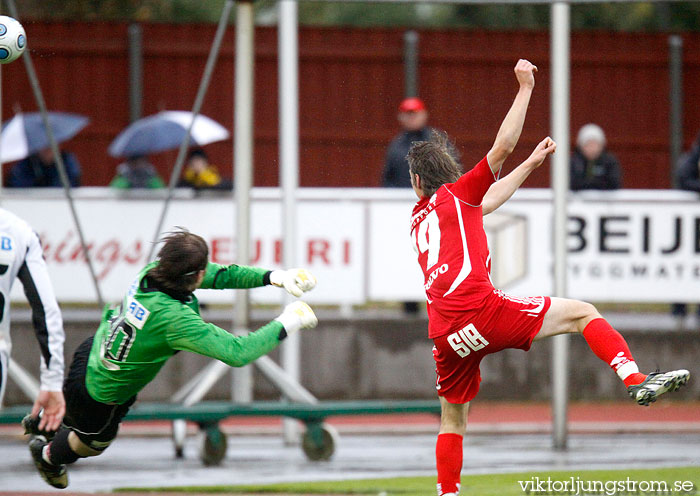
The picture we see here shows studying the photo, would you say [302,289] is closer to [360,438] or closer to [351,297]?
[360,438]

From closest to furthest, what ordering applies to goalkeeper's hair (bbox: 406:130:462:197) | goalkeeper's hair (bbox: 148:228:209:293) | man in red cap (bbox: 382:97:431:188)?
1. goalkeeper's hair (bbox: 148:228:209:293)
2. goalkeeper's hair (bbox: 406:130:462:197)
3. man in red cap (bbox: 382:97:431:188)

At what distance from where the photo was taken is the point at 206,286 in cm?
640

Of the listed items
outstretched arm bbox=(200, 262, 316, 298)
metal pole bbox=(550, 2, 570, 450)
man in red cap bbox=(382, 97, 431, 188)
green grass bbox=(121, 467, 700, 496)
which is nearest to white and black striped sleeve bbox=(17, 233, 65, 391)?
outstretched arm bbox=(200, 262, 316, 298)

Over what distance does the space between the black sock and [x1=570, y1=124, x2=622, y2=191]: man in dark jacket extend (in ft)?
22.7

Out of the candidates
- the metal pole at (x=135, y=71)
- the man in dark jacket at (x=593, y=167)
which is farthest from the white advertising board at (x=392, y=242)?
the metal pole at (x=135, y=71)

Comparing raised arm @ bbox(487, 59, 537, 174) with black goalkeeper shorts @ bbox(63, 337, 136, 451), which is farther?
black goalkeeper shorts @ bbox(63, 337, 136, 451)

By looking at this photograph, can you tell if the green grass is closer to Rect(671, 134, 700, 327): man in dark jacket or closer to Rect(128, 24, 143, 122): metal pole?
Rect(671, 134, 700, 327): man in dark jacket

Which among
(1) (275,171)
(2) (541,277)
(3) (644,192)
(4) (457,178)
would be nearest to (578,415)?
(2) (541,277)

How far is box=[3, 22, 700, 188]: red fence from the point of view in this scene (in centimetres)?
1711

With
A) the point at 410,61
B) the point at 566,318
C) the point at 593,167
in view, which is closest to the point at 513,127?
the point at 566,318

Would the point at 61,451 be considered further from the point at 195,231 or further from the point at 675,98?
the point at 675,98

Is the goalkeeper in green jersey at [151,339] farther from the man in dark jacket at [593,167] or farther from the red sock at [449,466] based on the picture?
the man in dark jacket at [593,167]

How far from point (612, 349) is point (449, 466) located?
40.4 inches

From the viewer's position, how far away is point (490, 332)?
Answer: 20.7 ft
